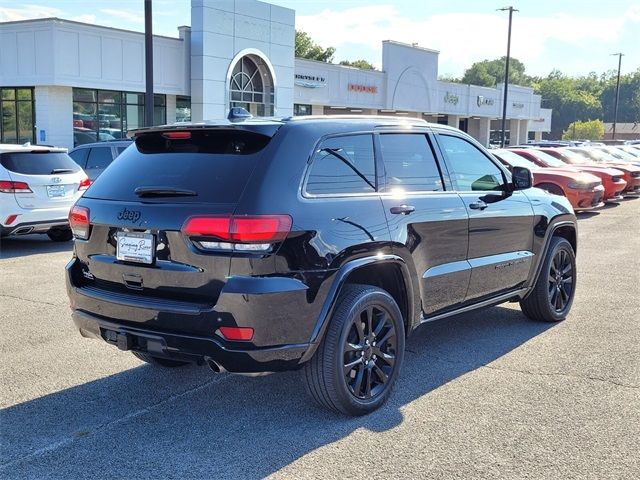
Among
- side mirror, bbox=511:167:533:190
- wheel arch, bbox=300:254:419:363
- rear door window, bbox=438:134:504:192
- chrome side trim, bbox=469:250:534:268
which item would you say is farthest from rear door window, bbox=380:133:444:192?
side mirror, bbox=511:167:533:190

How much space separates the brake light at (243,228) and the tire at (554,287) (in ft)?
11.1

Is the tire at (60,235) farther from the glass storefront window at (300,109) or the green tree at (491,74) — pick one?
the green tree at (491,74)

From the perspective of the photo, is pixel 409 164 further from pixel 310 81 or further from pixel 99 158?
pixel 310 81

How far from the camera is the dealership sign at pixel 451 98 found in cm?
4862

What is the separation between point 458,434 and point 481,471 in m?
0.44

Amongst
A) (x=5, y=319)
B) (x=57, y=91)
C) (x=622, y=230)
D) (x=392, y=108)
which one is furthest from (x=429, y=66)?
(x=5, y=319)

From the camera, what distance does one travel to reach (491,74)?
157125 millimetres

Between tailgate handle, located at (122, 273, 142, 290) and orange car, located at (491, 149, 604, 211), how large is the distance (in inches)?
505

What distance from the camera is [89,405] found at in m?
4.37

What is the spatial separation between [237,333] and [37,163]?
311 inches

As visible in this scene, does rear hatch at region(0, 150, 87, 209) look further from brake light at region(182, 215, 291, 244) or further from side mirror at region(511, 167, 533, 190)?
brake light at region(182, 215, 291, 244)

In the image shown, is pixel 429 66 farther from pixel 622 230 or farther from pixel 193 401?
pixel 193 401

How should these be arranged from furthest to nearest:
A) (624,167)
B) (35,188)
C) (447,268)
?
(624,167) → (35,188) → (447,268)

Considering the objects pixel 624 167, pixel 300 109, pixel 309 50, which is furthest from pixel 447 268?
pixel 309 50
